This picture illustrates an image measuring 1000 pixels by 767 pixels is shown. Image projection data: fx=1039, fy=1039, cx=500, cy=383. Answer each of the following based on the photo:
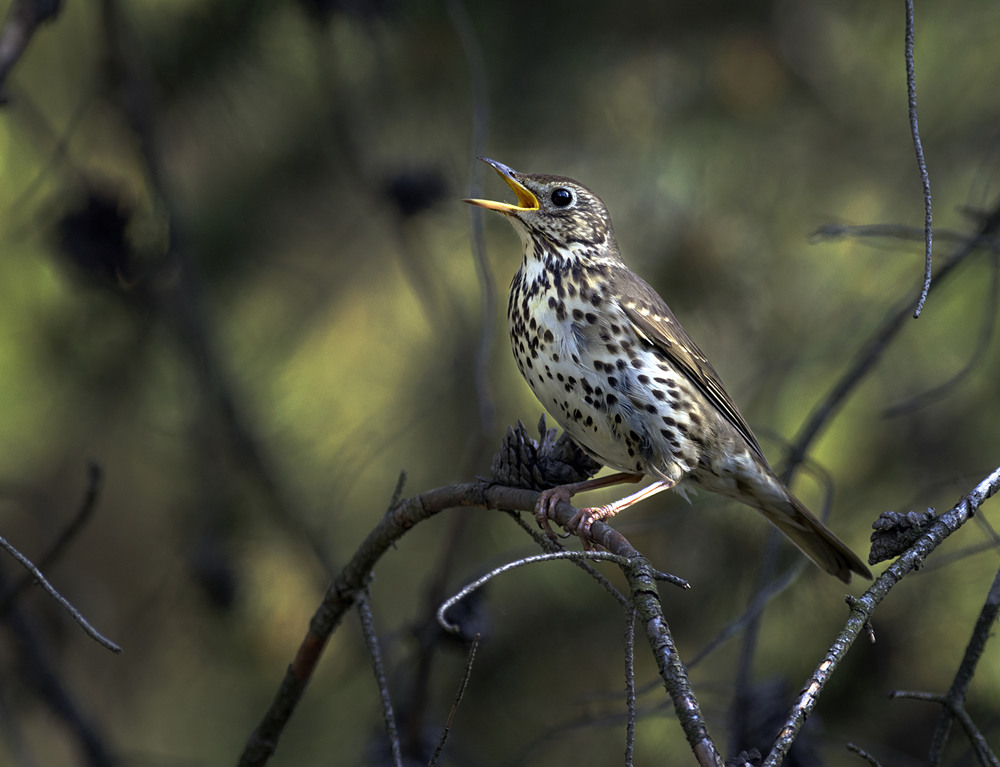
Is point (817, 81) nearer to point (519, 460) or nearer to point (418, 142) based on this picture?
point (418, 142)

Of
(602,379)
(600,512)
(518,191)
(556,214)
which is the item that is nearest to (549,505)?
(600,512)

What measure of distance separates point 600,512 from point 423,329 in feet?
6.50

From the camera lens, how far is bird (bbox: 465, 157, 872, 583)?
8.33 feet

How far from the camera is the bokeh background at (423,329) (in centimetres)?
344

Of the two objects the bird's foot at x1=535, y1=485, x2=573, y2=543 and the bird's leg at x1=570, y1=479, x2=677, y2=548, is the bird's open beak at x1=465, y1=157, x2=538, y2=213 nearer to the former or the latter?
the bird's leg at x1=570, y1=479, x2=677, y2=548

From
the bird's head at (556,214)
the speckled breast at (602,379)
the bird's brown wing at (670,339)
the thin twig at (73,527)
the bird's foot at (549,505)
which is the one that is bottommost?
the thin twig at (73,527)

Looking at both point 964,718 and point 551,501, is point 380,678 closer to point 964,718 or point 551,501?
point 551,501

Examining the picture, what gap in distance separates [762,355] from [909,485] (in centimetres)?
71

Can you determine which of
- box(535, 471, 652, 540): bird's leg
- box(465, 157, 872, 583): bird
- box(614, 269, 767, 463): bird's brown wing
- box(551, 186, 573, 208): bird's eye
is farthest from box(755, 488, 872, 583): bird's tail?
box(551, 186, 573, 208): bird's eye

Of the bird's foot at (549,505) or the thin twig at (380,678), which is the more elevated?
the bird's foot at (549,505)

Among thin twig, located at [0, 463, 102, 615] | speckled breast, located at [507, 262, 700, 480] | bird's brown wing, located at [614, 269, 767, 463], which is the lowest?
thin twig, located at [0, 463, 102, 615]

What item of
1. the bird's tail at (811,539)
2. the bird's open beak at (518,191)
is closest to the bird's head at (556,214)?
the bird's open beak at (518,191)

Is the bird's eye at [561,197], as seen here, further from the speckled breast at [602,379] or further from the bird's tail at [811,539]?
the bird's tail at [811,539]

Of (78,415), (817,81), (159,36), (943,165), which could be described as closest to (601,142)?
(817,81)
